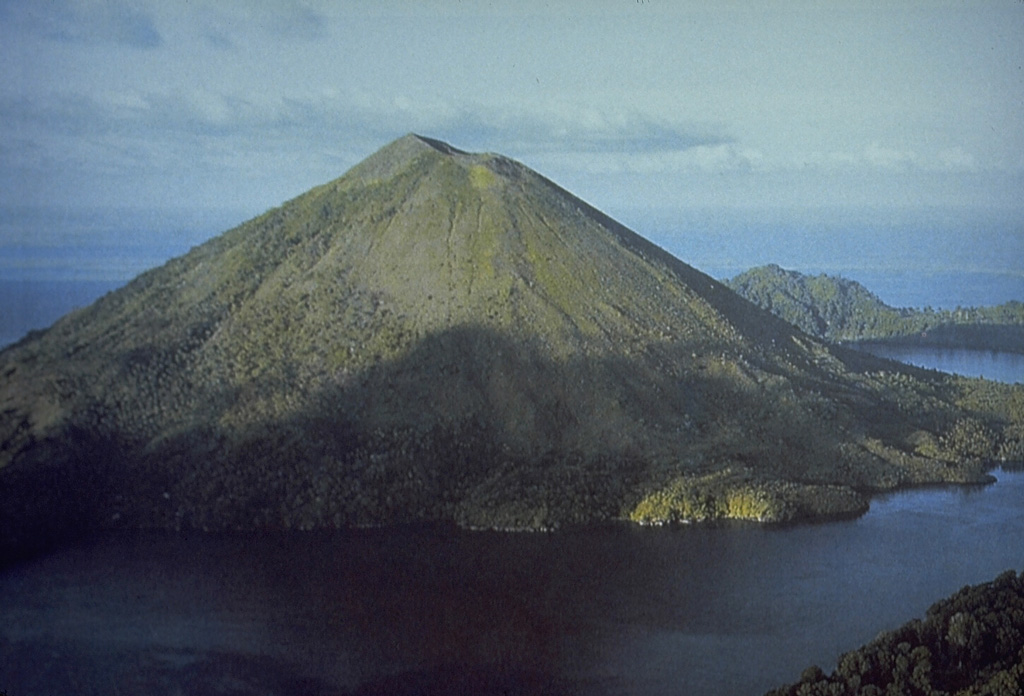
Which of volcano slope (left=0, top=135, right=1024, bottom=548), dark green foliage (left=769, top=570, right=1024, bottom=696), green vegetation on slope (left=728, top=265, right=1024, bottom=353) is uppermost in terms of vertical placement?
green vegetation on slope (left=728, top=265, right=1024, bottom=353)

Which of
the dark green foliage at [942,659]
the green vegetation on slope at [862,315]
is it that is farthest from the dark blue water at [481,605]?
the green vegetation on slope at [862,315]

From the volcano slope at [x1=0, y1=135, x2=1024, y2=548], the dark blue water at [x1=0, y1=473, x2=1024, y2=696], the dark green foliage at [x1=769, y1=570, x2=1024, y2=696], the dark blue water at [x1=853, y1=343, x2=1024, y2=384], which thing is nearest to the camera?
the dark green foliage at [x1=769, y1=570, x2=1024, y2=696]

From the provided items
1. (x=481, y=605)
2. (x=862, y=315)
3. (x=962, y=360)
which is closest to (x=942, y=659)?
(x=481, y=605)

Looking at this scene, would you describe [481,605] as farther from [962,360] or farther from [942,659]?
[962,360]

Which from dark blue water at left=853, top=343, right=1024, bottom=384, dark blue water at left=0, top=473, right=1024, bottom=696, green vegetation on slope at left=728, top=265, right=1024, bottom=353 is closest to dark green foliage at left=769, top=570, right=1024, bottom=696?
dark blue water at left=0, top=473, right=1024, bottom=696

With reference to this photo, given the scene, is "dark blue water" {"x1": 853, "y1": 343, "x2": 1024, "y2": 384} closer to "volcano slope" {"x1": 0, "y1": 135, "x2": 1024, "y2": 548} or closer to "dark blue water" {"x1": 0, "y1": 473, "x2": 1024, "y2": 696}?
"volcano slope" {"x1": 0, "y1": 135, "x2": 1024, "y2": 548}

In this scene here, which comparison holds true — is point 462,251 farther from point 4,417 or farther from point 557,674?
point 557,674
